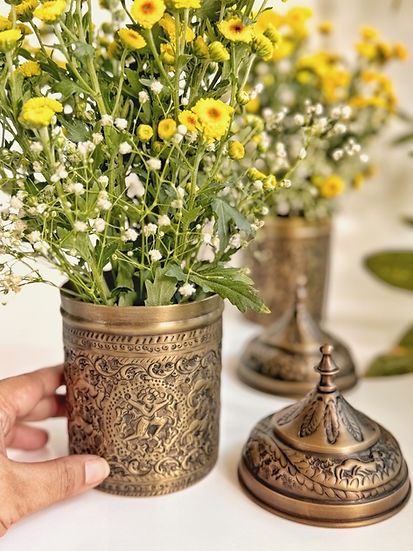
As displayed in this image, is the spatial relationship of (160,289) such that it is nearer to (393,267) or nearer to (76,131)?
(76,131)

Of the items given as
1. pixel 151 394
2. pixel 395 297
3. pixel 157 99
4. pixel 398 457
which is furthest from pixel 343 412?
pixel 395 297

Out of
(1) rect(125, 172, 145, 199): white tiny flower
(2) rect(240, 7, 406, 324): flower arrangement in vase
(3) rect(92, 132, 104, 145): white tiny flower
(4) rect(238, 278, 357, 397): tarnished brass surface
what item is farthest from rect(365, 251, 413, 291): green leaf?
(3) rect(92, 132, 104, 145): white tiny flower

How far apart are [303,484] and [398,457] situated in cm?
12

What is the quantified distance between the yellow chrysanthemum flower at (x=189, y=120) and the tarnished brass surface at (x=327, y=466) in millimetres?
280

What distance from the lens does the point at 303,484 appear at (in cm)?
73

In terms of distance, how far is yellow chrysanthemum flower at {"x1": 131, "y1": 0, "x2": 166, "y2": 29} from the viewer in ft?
1.97

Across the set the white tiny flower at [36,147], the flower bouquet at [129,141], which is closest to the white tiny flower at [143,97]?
the flower bouquet at [129,141]

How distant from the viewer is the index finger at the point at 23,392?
818 millimetres

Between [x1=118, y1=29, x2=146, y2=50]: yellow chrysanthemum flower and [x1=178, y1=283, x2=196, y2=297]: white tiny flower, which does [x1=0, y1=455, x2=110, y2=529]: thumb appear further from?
[x1=118, y1=29, x2=146, y2=50]: yellow chrysanthemum flower

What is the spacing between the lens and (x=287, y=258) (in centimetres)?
128

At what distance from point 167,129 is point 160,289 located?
16cm

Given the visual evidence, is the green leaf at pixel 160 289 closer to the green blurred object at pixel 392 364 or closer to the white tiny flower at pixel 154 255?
the white tiny flower at pixel 154 255

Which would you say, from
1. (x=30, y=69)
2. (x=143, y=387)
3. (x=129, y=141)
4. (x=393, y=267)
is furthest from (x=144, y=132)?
(x=393, y=267)

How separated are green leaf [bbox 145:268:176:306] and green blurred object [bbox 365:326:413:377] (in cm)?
51
